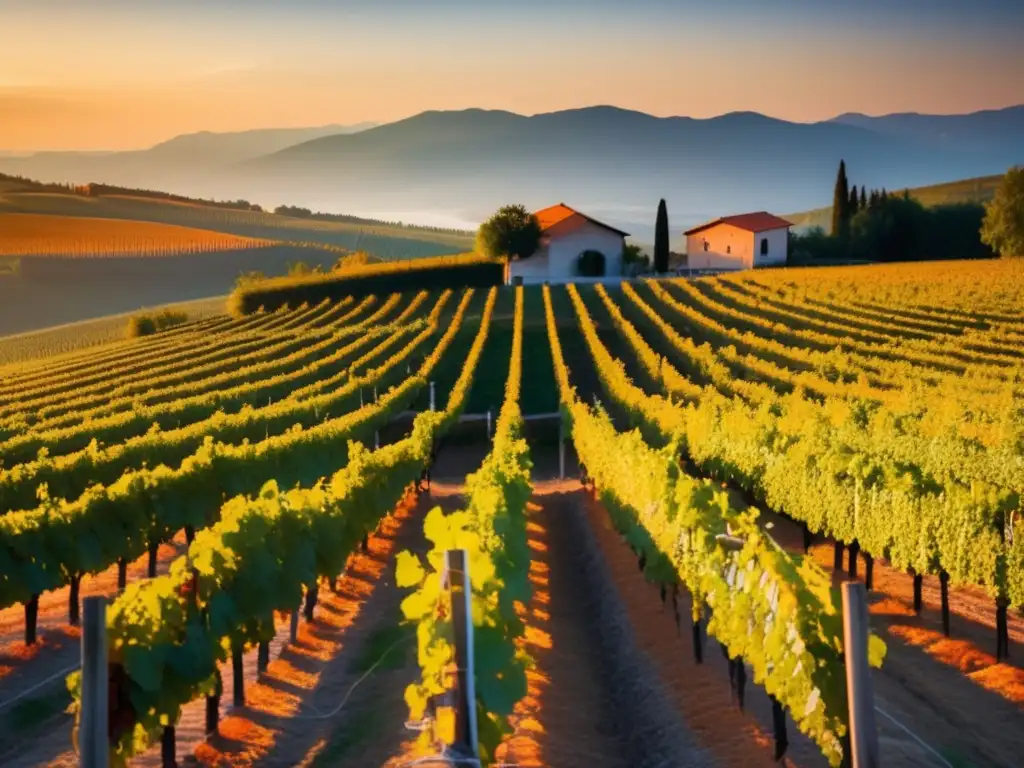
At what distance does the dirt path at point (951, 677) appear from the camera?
10.4 metres

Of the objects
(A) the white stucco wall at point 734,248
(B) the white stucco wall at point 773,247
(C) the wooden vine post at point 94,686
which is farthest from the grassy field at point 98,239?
(C) the wooden vine post at point 94,686

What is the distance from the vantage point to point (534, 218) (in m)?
73.8

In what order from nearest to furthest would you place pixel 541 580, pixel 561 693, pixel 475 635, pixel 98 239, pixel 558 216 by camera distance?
pixel 475 635 → pixel 561 693 → pixel 541 580 → pixel 558 216 → pixel 98 239

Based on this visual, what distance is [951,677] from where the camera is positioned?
1253 centimetres

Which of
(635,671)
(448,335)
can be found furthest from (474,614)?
(448,335)

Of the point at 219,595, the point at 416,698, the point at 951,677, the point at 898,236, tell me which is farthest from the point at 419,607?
the point at 898,236

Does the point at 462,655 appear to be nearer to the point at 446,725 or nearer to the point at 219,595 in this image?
the point at 446,725

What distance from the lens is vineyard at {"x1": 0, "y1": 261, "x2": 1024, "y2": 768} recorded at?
894 cm

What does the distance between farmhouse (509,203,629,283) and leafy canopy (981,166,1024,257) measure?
24559mm

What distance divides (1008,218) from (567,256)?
28.7 meters

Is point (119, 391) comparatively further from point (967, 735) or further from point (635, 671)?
point (967, 735)

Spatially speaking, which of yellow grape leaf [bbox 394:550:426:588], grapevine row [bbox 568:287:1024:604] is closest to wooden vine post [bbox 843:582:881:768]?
yellow grape leaf [bbox 394:550:426:588]

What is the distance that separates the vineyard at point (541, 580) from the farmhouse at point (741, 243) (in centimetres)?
4467

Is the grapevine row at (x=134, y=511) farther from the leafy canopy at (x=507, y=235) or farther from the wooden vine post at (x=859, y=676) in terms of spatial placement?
the leafy canopy at (x=507, y=235)
